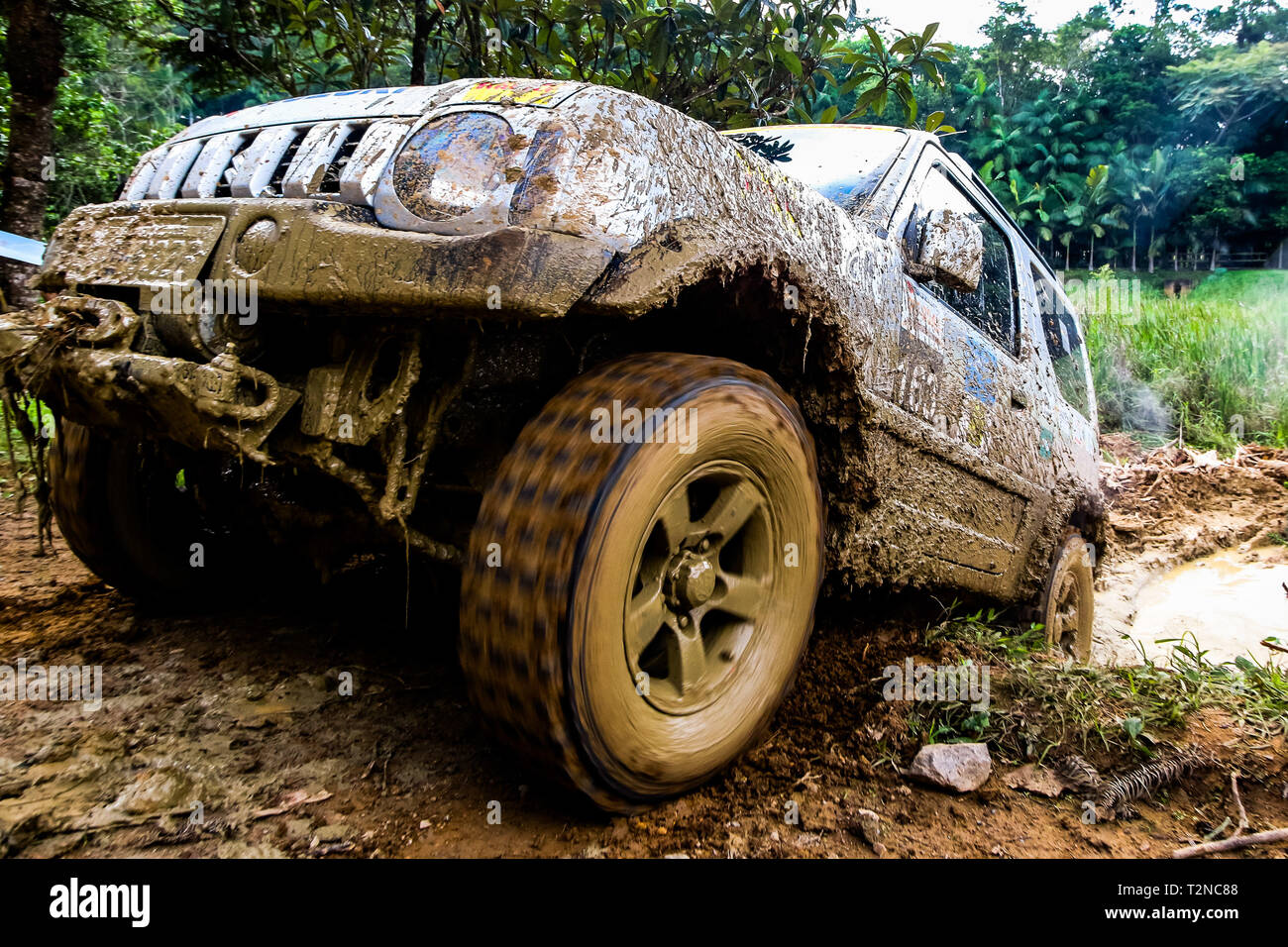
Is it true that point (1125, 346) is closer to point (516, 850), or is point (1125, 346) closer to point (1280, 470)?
point (1280, 470)

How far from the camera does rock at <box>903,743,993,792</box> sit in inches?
85.9

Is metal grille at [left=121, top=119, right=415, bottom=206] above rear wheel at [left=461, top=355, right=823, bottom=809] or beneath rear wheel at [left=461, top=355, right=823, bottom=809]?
above

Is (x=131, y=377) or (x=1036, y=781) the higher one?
(x=131, y=377)

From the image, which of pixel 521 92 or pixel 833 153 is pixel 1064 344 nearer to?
pixel 833 153

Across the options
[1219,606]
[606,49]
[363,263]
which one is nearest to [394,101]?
[363,263]

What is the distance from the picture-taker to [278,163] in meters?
2.02

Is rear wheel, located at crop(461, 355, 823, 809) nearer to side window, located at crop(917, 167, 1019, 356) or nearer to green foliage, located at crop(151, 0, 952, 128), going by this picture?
side window, located at crop(917, 167, 1019, 356)

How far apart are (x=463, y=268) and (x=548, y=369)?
1.74 ft

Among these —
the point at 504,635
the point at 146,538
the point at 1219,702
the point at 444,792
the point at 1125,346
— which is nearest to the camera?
the point at 504,635

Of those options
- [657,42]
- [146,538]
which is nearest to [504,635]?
[146,538]

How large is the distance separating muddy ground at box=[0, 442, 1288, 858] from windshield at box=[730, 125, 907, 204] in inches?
Result: 54.8

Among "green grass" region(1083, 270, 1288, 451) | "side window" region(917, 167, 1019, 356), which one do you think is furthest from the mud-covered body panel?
"green grass" region(1083, 270, 1288, 451)

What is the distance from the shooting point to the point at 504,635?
5.49 ft
